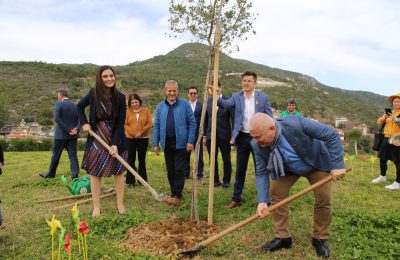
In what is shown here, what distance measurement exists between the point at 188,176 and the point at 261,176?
486 cm

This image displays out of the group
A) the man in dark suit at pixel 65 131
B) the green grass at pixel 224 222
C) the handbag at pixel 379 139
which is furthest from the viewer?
the man in dark suit at pixel 65 131

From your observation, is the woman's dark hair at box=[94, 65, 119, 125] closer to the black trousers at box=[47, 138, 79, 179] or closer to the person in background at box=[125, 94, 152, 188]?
the person in background at box=[125, 94, 152, 188]

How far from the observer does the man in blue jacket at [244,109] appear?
5.74m

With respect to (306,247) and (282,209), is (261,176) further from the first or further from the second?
(306,247)

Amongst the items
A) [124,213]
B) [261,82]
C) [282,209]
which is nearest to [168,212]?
[124,213]

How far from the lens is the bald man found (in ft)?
12.0

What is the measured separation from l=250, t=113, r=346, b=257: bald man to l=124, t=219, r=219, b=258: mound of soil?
91 cm

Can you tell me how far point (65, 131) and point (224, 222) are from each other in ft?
16.6

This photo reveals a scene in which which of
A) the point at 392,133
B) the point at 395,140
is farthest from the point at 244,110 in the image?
the point at 392,133

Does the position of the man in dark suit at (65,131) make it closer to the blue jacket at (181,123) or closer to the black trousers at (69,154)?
the black trousers at (69,154)

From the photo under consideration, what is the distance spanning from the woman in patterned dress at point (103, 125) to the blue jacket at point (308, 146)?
2467 millimetres

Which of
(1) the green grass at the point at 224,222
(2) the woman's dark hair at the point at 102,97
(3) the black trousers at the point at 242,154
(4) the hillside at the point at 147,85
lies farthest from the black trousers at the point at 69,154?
(4) the hillside at the point at 147,85

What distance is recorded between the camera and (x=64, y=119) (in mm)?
8453

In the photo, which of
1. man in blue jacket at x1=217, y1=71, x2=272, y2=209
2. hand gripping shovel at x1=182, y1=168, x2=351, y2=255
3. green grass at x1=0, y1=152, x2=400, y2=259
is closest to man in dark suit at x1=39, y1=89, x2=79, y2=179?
green grass at x1=0, y1=152, x2=400, y2=259
